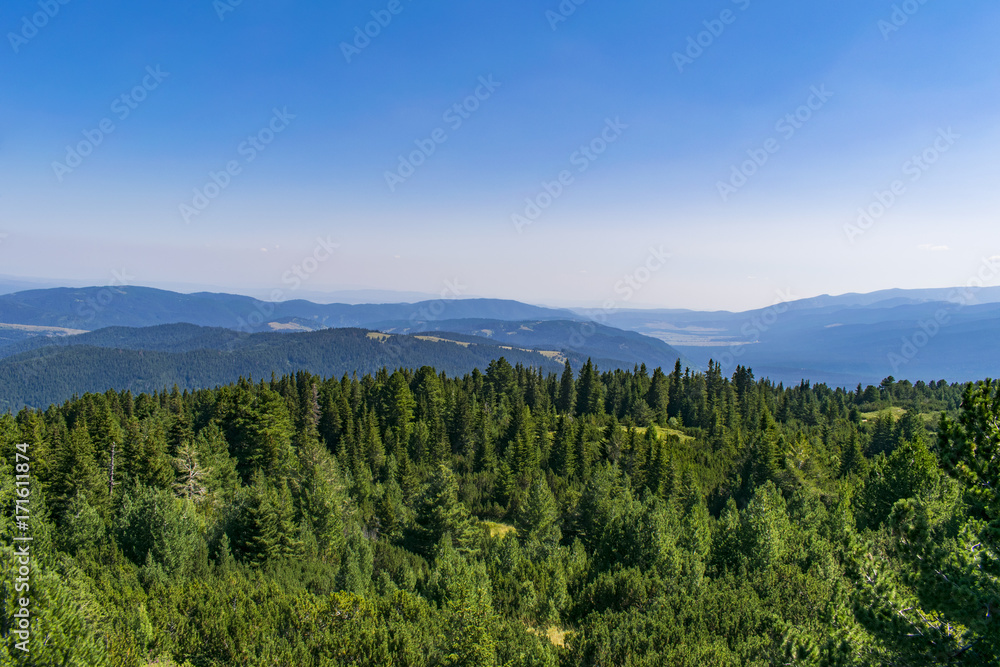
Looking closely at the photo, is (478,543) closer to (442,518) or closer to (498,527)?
(442,518)

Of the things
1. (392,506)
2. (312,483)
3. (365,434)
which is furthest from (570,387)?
(312,483)

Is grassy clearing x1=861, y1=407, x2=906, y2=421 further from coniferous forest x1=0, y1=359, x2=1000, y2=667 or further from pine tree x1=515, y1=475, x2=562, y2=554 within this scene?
pine tree x1=515, y1=475, x2=562, y2=554

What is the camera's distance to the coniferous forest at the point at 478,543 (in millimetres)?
13312

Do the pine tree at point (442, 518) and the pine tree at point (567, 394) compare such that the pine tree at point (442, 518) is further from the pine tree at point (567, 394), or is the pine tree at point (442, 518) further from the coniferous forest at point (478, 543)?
the pine tree at point (567, 394)

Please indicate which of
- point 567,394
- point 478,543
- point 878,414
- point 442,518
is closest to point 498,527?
point 478,543

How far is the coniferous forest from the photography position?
524 inches

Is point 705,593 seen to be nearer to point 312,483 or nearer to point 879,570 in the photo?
point 879,570

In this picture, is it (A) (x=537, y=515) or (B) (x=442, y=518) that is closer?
(B) (x=442, y=518)

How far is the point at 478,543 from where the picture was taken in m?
49.8

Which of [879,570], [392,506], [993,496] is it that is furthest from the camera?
[392,506]

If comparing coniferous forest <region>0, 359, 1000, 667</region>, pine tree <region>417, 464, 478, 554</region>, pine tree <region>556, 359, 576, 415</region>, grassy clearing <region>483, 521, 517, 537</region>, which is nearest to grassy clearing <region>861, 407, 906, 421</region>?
coniferous forest <region>0, 359, 1000, 667</region>

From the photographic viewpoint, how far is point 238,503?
4253cm

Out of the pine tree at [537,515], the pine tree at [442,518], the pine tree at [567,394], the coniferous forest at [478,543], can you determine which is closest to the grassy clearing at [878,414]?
the coniferous forest at [478,543]

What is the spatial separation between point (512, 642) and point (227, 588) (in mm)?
17629
